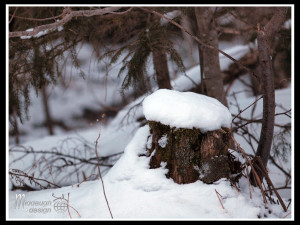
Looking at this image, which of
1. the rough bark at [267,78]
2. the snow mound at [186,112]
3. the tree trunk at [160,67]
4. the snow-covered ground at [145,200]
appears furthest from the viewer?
the tree trunk at [160,67]

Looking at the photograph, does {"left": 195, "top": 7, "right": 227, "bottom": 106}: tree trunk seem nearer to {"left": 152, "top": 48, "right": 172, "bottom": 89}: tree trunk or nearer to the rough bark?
{"left": 152, "top": 48, "right": 172, "bottom": 89}: tree trunk

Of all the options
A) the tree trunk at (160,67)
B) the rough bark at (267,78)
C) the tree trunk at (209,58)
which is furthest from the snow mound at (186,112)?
the tree trunk at (209,58)

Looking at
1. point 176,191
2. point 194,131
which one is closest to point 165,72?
point 194,131

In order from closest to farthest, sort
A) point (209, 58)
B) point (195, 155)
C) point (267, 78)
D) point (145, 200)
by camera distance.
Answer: point (145, 200) → point (195, 155) → point (267, 78) → point (209, 58)

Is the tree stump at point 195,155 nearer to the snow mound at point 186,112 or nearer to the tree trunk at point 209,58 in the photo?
the snow mound at point 186,112

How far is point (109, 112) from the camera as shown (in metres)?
7.73

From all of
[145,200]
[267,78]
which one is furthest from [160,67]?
[145,200]

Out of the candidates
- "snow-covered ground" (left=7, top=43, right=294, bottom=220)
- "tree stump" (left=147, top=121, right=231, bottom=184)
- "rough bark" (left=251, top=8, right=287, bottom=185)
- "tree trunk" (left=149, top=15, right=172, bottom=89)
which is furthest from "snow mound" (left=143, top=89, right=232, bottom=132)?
"tree trunk" (left=149, top=15, right=172, bottom=89)

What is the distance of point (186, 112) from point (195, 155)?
27 centimetres

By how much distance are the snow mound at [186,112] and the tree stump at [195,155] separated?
42 millimetres

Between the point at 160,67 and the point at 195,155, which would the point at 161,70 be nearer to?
the point at 160,67

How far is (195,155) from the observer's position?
68.1 inches

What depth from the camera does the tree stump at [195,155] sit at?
1.70m

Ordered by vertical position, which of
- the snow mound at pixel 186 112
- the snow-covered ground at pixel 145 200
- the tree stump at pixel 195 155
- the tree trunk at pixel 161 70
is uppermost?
the tree trunk at pixel 161 70
